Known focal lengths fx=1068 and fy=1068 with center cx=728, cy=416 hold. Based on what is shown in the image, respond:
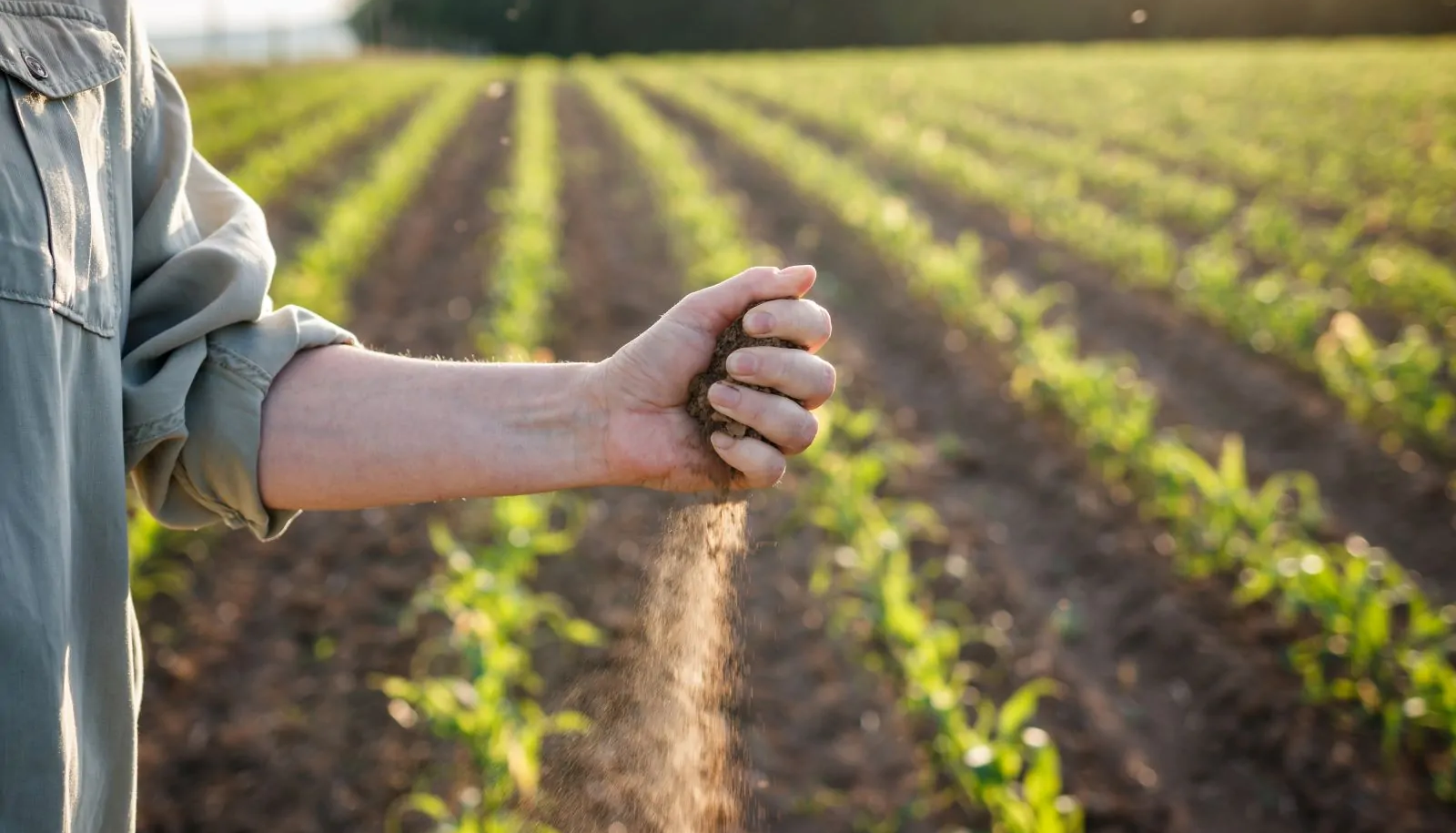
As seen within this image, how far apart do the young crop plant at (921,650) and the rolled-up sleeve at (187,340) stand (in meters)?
2.07

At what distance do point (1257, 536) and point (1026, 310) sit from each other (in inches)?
95.7

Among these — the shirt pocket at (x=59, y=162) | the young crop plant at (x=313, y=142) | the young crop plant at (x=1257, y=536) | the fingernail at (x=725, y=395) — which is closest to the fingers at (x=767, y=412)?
the fingernail at (x=725, y=395)

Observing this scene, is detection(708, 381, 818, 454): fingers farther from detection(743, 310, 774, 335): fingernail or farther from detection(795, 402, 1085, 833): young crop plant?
detection(795, 402, 1085, 833): young crop plant

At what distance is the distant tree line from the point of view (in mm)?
34062

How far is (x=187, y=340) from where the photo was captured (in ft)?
4.25

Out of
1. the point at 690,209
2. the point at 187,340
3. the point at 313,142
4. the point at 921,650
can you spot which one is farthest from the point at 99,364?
the point at 313,142

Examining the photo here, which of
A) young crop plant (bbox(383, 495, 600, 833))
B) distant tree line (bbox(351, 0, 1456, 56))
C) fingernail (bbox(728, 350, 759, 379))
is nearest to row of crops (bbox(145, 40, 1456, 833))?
young crop plant (bbox(383, 495, 600, 833))

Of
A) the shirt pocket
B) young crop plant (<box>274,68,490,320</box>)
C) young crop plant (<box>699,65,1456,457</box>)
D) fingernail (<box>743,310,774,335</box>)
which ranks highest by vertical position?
the shirt pocket

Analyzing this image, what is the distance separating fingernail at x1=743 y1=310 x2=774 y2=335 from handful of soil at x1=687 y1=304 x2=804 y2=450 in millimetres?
64

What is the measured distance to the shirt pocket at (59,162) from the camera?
103 cm

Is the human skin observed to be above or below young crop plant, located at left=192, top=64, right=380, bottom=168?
above

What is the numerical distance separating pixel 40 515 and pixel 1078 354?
6195 millimetres

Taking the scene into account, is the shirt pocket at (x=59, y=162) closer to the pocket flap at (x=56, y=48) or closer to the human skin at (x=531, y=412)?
the pocket flap at (x=56, y=48)

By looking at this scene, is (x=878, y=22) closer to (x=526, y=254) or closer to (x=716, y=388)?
(x=526, y=254)
